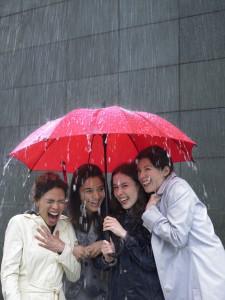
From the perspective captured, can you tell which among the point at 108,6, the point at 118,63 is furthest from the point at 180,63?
the point at 108,6

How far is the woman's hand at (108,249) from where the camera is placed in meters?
4.38

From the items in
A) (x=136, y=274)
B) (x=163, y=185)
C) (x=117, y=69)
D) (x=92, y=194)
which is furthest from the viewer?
(x=117, y=69)

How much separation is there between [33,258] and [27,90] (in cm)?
691

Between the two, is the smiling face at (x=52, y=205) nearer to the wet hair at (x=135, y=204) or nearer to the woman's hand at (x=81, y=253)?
the woman's hand at (x=81, y=253)

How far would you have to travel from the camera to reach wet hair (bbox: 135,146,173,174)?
4461mm

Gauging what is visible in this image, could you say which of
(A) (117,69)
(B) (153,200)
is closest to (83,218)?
(B) (153,200)

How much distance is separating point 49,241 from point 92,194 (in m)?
0.57

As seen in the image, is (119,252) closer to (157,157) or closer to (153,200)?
(153,200)

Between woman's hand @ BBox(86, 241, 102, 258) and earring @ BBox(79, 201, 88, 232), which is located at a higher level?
earring @ BBox(79, 201, 88, 232)

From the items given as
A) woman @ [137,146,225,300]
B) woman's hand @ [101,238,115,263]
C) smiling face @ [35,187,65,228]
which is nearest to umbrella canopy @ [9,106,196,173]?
smiling face @ [35,187,65,228]

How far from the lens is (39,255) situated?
445cm

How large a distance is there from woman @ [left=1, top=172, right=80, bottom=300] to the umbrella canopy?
1.49 feet

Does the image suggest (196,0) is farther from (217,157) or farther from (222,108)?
(217,157)

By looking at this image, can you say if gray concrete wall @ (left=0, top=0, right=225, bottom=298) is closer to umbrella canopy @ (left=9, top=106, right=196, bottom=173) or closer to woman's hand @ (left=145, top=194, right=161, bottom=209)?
umbrella canopy @ (left=9, top=106, right=196, bottom=173)
